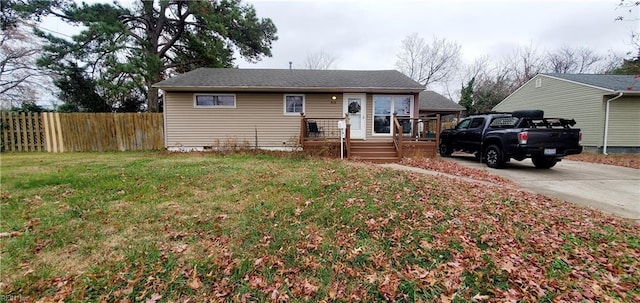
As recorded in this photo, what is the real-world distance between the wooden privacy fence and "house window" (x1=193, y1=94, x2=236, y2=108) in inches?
74.6

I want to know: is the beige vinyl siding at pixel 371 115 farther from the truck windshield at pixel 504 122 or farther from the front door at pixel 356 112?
the truck windshield at pixel 504 122

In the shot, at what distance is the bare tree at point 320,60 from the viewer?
30906 millimetres

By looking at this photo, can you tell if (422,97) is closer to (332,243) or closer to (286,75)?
(286,75)

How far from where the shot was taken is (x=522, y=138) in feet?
23.5

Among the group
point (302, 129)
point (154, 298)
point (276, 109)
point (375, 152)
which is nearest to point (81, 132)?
point (276, 109)

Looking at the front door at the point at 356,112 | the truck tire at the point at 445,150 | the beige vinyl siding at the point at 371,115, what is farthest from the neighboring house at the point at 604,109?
the front door at the point at 356,112

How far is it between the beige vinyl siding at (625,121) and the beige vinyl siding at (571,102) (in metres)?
0.48

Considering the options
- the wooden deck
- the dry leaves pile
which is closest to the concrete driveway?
the dry leaves pile

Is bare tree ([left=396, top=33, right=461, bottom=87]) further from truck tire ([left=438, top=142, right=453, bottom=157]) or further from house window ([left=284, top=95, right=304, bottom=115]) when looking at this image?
house window ([left=284, top=95, right=304, bottom=115])

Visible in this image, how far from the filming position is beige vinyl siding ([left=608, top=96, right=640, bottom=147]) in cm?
1199

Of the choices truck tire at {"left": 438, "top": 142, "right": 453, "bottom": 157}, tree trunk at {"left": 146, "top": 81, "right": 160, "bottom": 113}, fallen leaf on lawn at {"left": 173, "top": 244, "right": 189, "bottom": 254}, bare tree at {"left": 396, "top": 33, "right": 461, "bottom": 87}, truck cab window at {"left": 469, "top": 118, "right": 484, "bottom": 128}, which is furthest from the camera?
bare tree at {"left": 396, "top": 33, "right": 461, "bottom": 87}

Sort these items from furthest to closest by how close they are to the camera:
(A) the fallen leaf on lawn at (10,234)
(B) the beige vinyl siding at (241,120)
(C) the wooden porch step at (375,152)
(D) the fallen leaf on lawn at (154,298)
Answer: (B) the beige vinyl siding at (241,120)
(C) the wooden porch step at (375,152)
(A) the fallen leaf on lawn at (10,234)
(D) the fallen leaf on lawn at (154,298)

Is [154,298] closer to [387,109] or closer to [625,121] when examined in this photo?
[387,109]

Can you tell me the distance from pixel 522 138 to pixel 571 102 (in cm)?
966
